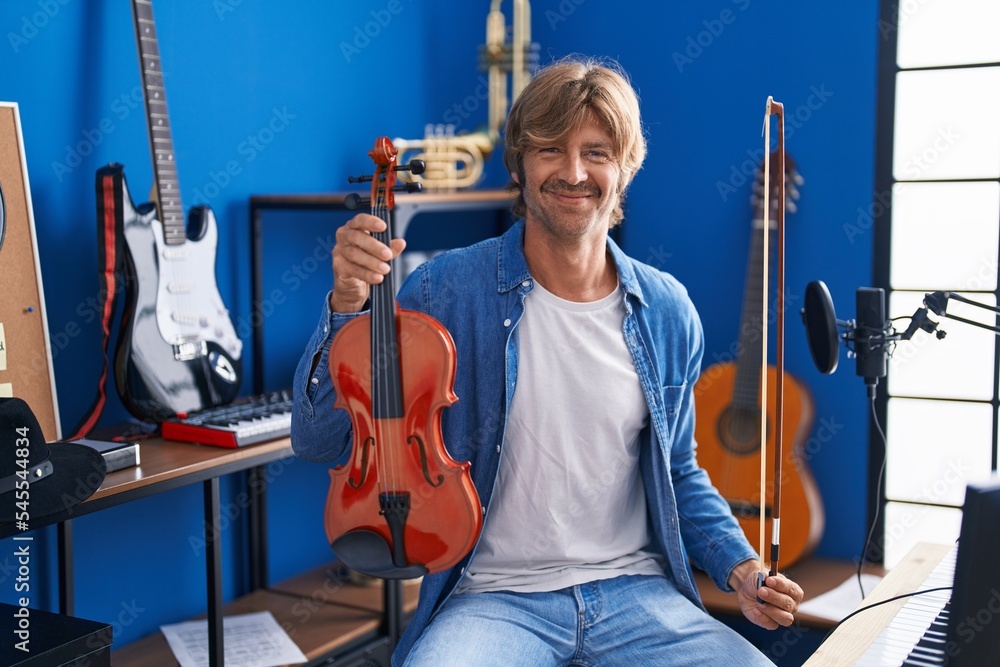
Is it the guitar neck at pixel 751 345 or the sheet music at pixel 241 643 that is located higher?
the guitar neck at pixel 751 345

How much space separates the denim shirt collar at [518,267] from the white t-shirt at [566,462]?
0.16ft

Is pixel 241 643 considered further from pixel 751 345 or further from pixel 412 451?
pixel 751 345

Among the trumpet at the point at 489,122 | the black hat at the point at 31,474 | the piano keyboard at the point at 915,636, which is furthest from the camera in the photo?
the trumpet at the point at 489,122

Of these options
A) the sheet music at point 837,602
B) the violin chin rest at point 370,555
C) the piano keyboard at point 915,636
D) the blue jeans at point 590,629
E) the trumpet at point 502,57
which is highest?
the trumpet at point 502,57

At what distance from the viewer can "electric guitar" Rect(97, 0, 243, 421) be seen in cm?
212

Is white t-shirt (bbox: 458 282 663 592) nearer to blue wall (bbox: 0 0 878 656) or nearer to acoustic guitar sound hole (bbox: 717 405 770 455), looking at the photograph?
blue wall (bbox: 0 0 878 656)

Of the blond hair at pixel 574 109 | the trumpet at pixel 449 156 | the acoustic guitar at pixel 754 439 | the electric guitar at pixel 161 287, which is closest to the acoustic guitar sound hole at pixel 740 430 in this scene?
the acoustic guitar at pixel 754 439

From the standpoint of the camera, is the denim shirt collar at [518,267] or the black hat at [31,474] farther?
the denim shirt collar at [518,267]

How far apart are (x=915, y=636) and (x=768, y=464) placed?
158cm

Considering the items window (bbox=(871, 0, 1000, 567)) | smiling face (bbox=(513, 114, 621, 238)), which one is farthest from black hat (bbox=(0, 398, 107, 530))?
window (bbox=(871, 0, 1000, 567))

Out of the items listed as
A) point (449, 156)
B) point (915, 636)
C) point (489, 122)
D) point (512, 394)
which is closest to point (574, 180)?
point (512, 394)

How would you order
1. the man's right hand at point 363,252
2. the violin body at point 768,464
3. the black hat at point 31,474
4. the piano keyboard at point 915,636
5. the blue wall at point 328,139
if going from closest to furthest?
the piano keyboard at point 915,636
the man's right hand at point 363,252
the black hat at point 31,474
the blue wall at point 328,139
the violin body at point 768,464

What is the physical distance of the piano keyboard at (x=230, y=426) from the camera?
Result: 2.15 meters

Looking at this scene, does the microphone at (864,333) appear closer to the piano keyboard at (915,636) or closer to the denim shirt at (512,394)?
the denim shirt at (512,394)
